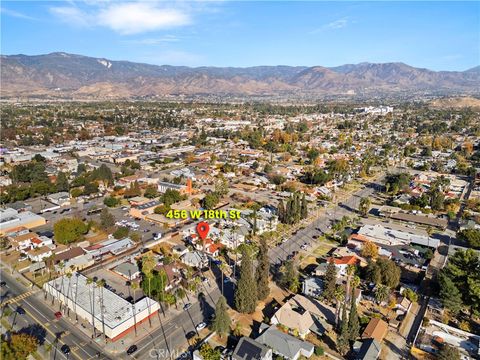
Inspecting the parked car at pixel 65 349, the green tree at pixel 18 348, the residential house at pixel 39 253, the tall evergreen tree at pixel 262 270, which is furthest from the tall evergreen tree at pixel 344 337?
the residential house at pixel 39 253

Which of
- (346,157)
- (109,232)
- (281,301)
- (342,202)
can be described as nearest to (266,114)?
(346,157)

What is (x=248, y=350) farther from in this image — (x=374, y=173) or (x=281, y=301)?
(x=374, y=173)

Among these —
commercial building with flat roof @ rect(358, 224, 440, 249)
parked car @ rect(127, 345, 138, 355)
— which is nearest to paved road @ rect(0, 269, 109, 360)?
parked car @ rect(127, 345, 138, 355)

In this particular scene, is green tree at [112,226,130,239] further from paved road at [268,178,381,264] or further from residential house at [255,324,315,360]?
residential house at [255,324,315,360]

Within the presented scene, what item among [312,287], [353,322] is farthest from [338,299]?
[312,287]

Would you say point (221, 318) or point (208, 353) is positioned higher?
point (221, 318)

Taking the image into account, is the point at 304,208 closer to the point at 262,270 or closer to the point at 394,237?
the point at 394,237
